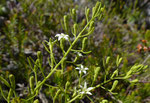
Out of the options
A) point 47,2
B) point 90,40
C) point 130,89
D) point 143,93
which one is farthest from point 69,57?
point 47,2

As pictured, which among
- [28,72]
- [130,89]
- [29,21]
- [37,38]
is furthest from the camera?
[29,21]

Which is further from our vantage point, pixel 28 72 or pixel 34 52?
pixel 34 52

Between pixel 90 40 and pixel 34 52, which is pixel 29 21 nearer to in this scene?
pixel 34 52

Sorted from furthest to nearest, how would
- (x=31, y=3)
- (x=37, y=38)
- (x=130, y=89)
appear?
(x=31, y=3), (x=37, y=38), (x=130, y=89)

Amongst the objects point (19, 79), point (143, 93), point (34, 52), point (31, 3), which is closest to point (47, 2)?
point (31, 3)

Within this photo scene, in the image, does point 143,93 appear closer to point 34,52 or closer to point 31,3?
point 34,52

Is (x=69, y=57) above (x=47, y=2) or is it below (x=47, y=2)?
below

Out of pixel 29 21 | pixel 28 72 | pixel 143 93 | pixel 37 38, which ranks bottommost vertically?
pixel 143 93
